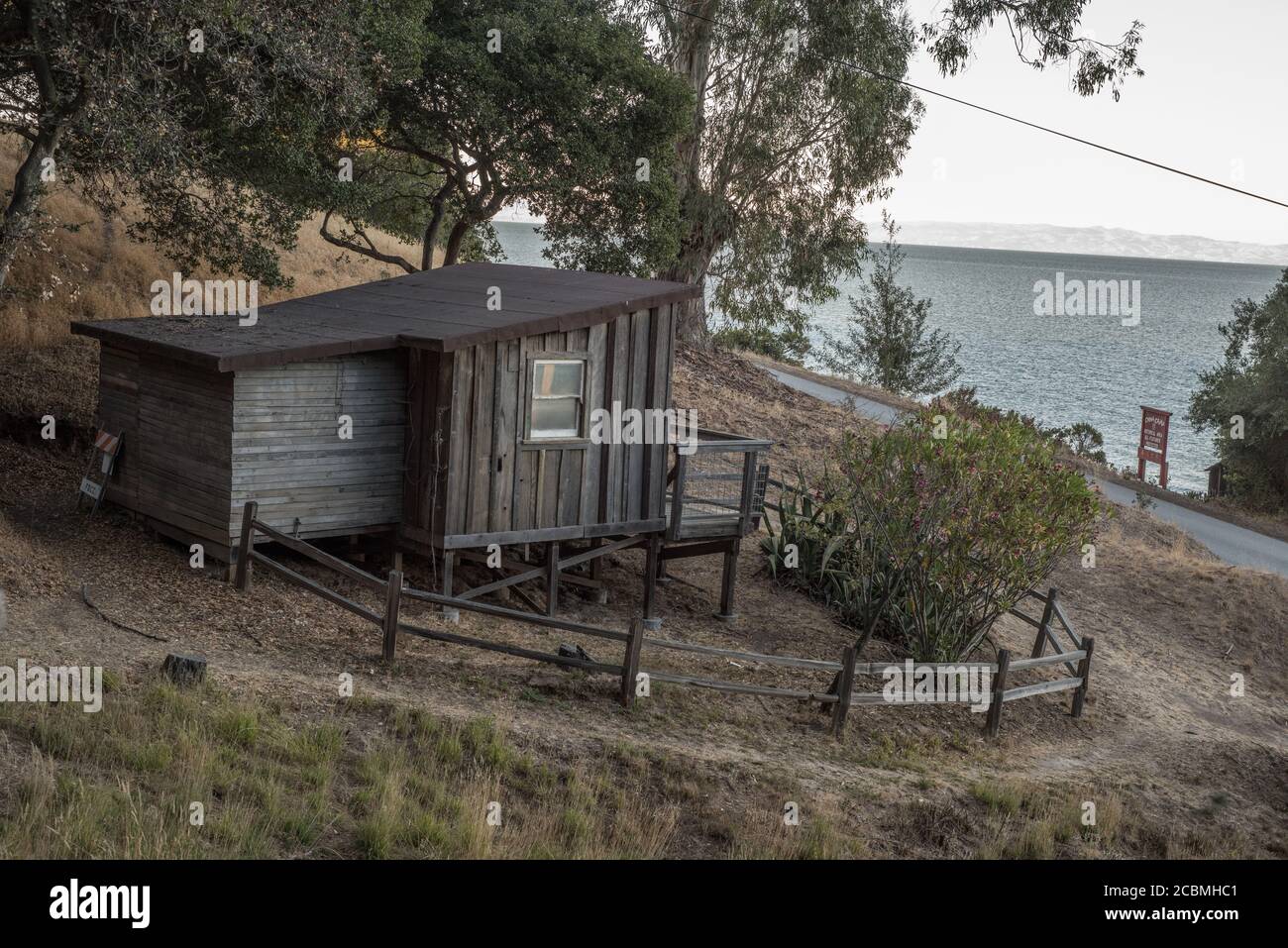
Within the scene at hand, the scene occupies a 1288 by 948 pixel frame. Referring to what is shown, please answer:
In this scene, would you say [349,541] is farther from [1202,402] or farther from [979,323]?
[979,323]

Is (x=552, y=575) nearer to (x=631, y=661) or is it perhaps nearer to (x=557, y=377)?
(x=557, y=377)

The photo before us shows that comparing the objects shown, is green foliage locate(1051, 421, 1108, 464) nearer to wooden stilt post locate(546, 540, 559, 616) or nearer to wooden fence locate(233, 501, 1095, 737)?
wooden fence locate(233, 501, 1095, 737)

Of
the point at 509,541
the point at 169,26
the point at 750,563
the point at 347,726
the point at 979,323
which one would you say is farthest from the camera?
the point at 979,323

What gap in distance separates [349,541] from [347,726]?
646 centimetres

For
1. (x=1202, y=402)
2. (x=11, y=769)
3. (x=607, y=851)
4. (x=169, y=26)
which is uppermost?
(x=169, y=26)

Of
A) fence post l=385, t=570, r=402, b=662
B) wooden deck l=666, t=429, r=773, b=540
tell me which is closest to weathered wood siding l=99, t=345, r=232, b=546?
fence post l=385, t=570, r=402, b=662

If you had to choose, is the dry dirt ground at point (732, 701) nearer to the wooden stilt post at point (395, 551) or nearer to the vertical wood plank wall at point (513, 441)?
the wooden stilt post at point (395, 551)

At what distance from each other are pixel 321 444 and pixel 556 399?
3038 mm

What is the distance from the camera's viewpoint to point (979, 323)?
4914 inches

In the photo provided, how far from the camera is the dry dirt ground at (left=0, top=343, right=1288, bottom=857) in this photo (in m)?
10.7

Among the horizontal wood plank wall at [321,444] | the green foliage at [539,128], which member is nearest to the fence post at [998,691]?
the horizontal wood plank wall at [321,444]

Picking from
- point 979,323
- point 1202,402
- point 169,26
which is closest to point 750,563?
point 169,26

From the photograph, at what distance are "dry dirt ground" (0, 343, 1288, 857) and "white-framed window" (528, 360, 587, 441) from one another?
103 inches

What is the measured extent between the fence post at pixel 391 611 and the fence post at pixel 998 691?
6.93 meters
